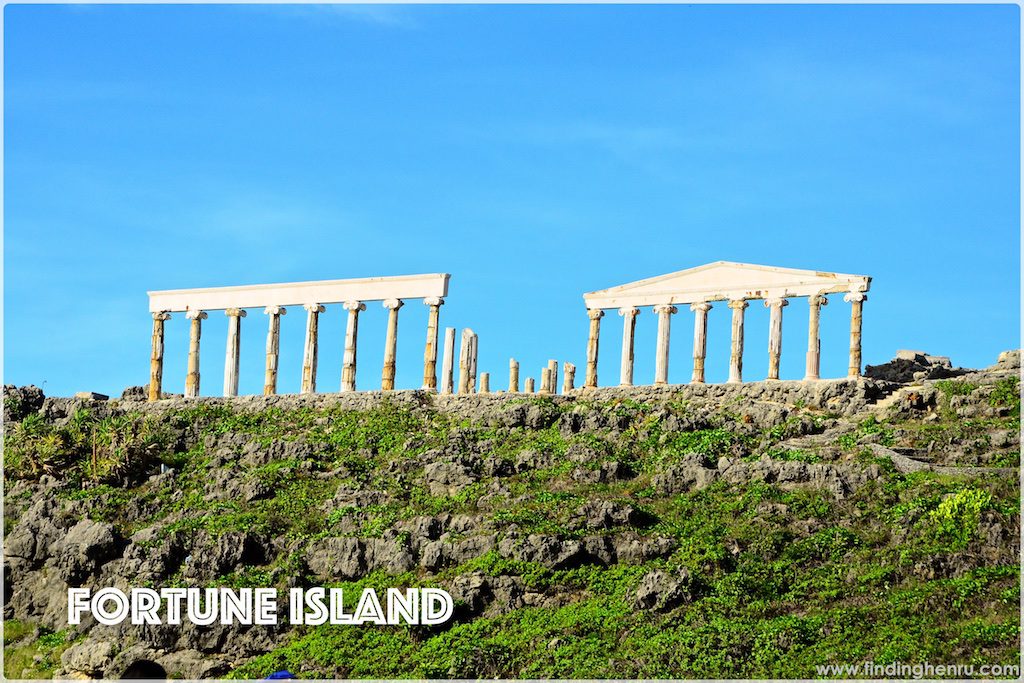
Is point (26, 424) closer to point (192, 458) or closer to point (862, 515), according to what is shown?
point (192, 458)

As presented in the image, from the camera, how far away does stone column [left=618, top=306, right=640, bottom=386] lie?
7044cm

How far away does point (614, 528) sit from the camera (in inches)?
2047

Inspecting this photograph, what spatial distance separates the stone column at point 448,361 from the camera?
70.6 m

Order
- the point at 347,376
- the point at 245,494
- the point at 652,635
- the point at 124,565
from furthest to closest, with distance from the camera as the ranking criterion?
the point at 347,376, the point at 245,494, the point at 124,565, the point at 652,635

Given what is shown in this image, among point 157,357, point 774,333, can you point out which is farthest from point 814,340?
point 157,357

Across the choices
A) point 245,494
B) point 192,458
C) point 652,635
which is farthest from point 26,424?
point 652,635

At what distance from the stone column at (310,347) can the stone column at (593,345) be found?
11.9 metres

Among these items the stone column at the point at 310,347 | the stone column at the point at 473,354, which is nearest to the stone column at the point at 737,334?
the stone column at the point at 473,354

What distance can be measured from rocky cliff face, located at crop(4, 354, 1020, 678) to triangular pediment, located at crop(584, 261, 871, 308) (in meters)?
5.04

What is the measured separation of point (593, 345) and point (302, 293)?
13081 millimetres

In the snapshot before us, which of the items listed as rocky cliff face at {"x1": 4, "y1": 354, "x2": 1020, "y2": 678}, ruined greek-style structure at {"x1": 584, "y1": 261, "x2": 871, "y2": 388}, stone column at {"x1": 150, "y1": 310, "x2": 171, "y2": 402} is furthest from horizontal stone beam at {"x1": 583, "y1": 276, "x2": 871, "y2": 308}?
stone column at {"x1": 150, "y1": 310, "x2": 171, "y2": 402}

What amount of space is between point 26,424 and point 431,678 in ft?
93.1

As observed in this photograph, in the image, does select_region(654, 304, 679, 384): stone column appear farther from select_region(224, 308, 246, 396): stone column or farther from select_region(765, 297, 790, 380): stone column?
select_region(224, 308, 246, 396): stone column

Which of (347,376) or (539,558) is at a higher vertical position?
(347,376)
